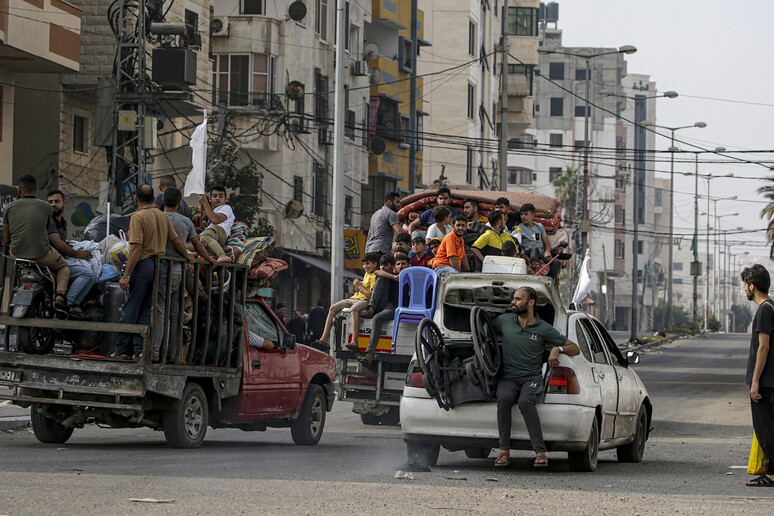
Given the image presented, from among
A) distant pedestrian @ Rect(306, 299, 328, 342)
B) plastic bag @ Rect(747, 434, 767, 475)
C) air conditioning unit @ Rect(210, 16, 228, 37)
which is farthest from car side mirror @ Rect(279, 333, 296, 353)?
air conditioning unit @ Rect(210, 16, 228, 37)

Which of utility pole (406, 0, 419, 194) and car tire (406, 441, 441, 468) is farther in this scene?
utility pole (406, 0, 419, 194)

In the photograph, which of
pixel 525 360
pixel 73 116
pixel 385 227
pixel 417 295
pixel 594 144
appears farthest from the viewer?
pixel 594 144

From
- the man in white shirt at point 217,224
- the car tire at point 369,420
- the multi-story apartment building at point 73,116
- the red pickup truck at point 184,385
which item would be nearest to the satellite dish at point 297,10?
the multi-story apartment building at point 73,116

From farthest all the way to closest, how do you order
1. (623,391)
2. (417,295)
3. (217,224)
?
(417,295) < (217,224) < (623,391)

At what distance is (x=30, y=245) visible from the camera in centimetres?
1489

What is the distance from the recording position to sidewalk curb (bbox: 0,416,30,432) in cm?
1764

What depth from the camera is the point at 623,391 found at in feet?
47.9

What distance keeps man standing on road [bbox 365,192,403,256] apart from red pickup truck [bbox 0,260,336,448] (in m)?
3.50

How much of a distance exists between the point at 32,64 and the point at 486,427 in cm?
2288

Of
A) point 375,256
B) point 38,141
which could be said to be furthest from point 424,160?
point 375,256

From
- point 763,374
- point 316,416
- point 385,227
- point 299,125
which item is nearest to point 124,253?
point 316,416

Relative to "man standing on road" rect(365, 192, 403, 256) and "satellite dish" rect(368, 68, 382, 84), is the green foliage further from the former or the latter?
"man standing on road" rect(365, 192, 403, 256)

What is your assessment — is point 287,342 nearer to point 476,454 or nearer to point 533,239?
point 476,454

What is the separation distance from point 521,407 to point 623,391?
2.23 metres
